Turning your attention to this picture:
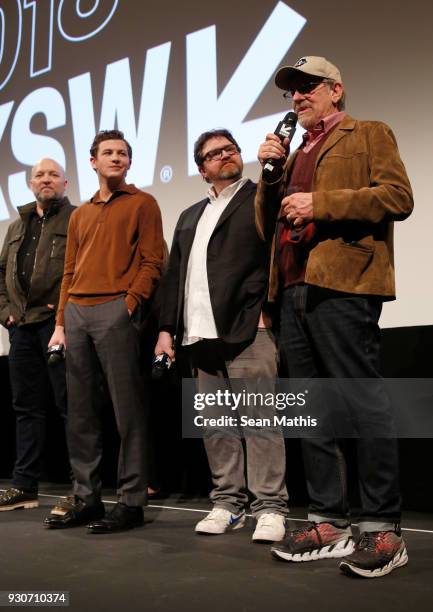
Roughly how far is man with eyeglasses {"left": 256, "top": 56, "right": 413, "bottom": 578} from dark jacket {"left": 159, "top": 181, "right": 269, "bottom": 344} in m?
0.34

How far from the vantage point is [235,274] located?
2412 millimetres

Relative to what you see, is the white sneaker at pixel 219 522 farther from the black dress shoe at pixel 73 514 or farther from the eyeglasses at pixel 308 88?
the eyeglasses at pixel 308 88

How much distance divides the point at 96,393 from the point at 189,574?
926 mm

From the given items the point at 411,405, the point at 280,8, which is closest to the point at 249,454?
the point at 411,405

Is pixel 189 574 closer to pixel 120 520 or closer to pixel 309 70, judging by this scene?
→ pixel 120 520

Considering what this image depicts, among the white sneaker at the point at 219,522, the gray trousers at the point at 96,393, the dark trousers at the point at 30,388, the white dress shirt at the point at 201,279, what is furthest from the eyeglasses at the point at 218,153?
the white sneaker at the point at 219,522

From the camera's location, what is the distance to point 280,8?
10.2ft

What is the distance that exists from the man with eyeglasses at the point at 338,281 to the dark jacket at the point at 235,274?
1.11ft

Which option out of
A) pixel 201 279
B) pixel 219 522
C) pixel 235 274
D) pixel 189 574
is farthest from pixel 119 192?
pixel 189 574

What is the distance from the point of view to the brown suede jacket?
Answer: 6.05 ft

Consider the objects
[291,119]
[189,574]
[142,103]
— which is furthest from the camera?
[142,103]

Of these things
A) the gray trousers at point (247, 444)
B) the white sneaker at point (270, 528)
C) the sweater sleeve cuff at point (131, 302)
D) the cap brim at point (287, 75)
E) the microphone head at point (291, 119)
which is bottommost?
the white sneaker at point (270, 528)

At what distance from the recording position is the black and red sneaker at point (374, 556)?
1729 millimetres

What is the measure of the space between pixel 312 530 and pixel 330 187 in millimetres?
935
